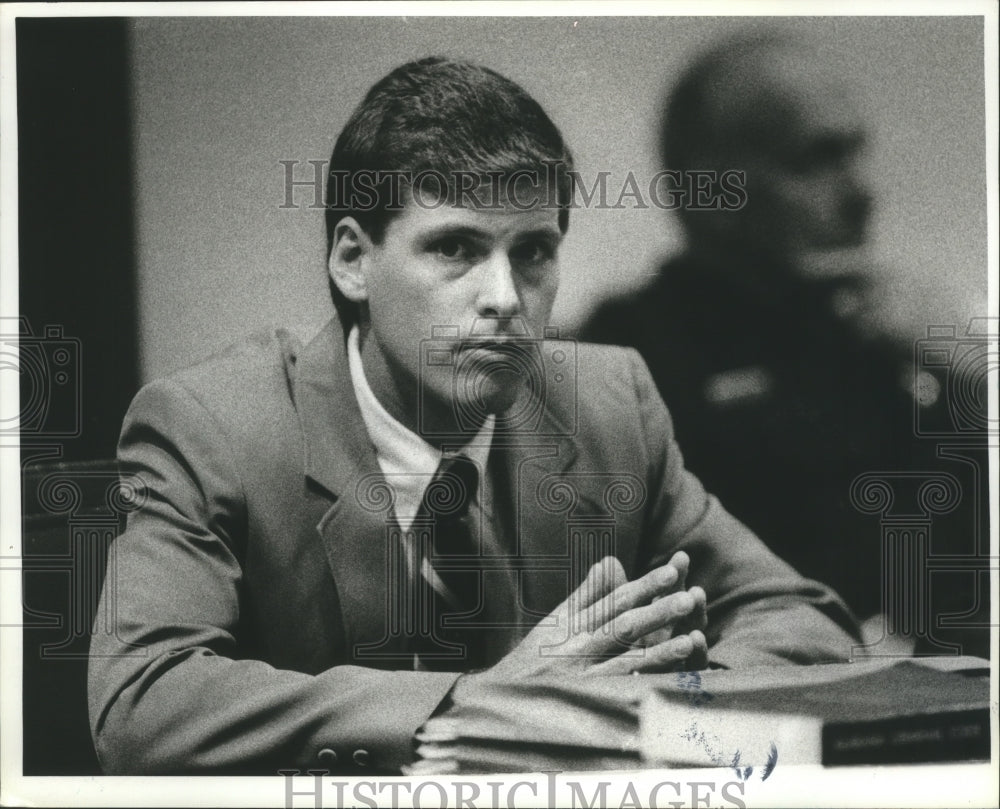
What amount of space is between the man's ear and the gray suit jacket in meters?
0.15

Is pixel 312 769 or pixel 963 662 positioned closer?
pixel 312 769

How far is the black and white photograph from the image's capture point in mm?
3498

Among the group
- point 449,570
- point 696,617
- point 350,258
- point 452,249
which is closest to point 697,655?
point 696,617

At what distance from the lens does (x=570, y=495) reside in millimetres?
3613

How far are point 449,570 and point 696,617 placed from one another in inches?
32.6

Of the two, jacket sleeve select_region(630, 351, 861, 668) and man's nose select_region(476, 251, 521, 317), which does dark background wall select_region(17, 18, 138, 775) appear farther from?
jacket sleeve select_region(630, 351, 861, 668)

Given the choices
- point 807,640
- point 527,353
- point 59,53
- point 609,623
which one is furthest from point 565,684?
point 59,53

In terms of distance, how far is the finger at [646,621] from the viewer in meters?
3.58

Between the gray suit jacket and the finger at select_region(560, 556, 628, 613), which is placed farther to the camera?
the finger at select_region(560, 556, 628, 613)

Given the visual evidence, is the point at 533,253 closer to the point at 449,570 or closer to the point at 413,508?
the point at 413,508

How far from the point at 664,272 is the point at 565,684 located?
138 cm

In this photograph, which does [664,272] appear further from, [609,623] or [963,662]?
[963,662]

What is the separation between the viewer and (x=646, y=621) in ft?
11.8

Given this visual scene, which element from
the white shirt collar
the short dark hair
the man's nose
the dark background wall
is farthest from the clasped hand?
the dark background wall
